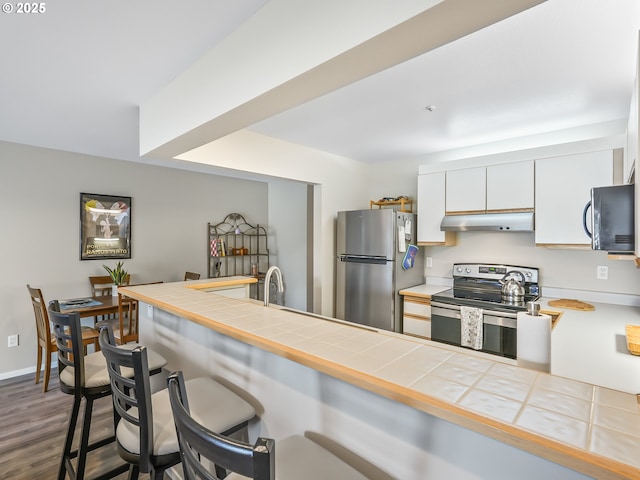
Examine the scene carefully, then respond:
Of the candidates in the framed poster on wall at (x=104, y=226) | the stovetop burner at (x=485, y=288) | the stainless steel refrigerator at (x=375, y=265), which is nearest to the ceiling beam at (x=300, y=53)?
the stainless steel refrigerator at (x=375, y=265)

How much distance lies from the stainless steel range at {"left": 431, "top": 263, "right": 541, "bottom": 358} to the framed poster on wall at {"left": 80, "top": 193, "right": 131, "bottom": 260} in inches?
145

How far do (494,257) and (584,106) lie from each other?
1.50 metres

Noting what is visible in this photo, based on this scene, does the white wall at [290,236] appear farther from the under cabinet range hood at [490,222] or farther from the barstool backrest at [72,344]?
the barstool backrest at [72,344]

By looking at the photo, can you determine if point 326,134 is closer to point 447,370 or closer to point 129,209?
point 447,370

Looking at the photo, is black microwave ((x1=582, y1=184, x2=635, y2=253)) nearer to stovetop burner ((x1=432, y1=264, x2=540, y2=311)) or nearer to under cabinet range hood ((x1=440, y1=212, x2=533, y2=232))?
stovetop burner ((x1=432, y1=264, x2=540, y2=311))

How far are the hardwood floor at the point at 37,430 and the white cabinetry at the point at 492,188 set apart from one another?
3.31m

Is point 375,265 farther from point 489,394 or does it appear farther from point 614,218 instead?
point 489,394

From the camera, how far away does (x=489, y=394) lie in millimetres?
826

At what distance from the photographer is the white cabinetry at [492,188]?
9.43 ft

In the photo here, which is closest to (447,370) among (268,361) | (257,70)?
(268,361)

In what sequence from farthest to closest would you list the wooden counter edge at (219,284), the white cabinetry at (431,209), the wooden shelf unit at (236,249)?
1. the wooden shelf unit at (236,249)
2. the white cabinetry at (431,209)
3. the wooden counter edge at (219,284)

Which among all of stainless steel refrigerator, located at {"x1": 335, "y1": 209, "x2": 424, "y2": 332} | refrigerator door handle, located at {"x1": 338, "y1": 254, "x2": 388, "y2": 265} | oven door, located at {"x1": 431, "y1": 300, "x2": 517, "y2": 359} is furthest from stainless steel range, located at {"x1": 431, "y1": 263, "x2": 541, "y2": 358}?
refrigerator door handle, located at {"x1": 338, "y1": 254, "x2": 388, "y2": 265}

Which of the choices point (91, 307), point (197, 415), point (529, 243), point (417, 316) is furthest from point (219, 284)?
point (529, 243)

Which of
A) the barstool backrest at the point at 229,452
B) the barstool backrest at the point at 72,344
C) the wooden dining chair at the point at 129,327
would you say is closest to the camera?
the barstool backrest at the point at 229,452
